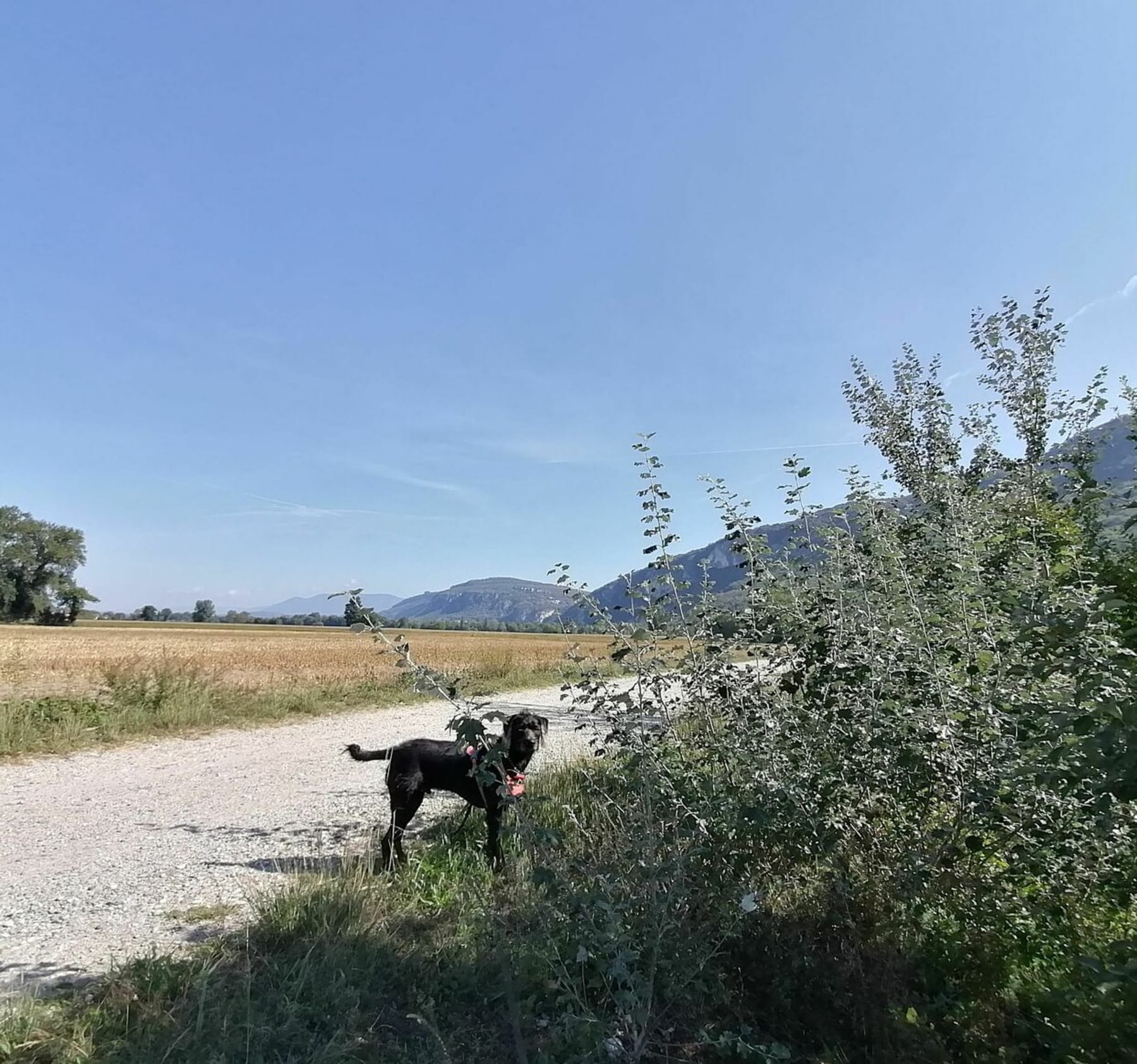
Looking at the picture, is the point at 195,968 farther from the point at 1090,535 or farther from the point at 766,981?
the point at 1090,535

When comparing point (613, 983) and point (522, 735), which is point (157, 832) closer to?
point (522, 735)

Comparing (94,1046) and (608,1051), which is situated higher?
(94,1046)

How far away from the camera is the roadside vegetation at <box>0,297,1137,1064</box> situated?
8.27 feet

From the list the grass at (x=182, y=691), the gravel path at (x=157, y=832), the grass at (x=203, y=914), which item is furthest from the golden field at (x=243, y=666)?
the grass at (x=203, y=914)

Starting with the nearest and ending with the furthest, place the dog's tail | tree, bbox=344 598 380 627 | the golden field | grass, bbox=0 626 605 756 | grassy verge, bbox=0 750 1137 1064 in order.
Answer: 1. grassy verge, bbox=0 750 1137 1064
2. tree, bbox=344 598 380 627
3. the dog's tail
4. grass, bbox=0 626 605 756
5. the golden field

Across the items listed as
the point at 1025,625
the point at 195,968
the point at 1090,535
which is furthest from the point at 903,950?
the point at 1090,535

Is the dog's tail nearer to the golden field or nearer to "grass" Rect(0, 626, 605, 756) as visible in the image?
"grass" Rect(0, 626, 605, 756)

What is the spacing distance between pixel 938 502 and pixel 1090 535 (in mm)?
2206

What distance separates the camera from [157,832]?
18.5 feet

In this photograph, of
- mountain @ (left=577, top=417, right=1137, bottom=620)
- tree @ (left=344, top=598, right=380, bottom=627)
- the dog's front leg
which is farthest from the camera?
the dog's front leg

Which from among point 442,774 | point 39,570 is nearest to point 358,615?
point 442,774

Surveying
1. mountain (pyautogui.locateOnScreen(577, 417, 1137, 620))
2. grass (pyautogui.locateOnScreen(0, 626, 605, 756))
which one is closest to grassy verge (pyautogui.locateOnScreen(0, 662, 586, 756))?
grass (pyautogui.locateOnScreen(0, 626, 605, 756))

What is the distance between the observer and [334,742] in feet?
32.5

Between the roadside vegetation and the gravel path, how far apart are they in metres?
0.86
